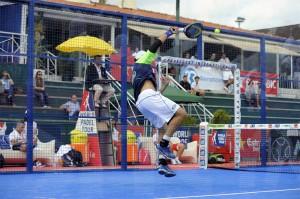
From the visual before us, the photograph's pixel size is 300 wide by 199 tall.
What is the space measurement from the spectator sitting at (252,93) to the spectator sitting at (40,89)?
7283 millimetres

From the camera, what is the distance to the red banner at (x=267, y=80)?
19219 millimetres

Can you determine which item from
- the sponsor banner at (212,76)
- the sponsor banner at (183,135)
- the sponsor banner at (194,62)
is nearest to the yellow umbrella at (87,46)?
the sponsor banner at (194,62)

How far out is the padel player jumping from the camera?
28.9 ft

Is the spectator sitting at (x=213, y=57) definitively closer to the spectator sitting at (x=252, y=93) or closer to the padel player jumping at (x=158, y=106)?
the spectator sitting at (x=252, y=93)

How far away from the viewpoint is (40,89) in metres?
15.8

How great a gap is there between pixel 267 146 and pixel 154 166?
431cm

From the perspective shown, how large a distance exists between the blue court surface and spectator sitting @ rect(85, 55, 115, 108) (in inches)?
114

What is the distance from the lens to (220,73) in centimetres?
1900

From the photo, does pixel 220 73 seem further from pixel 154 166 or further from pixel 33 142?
pixel 33 142

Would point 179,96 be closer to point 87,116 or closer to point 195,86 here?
point 195,86

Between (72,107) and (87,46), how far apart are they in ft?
5.77

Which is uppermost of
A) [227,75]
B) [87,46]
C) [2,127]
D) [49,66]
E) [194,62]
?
[87,46]

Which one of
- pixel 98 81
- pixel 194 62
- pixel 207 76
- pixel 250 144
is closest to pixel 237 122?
pixel 250 144

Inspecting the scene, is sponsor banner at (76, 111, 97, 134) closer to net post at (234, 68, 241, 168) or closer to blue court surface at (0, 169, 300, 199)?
blue court surface at (0, 169, 300, 199)
